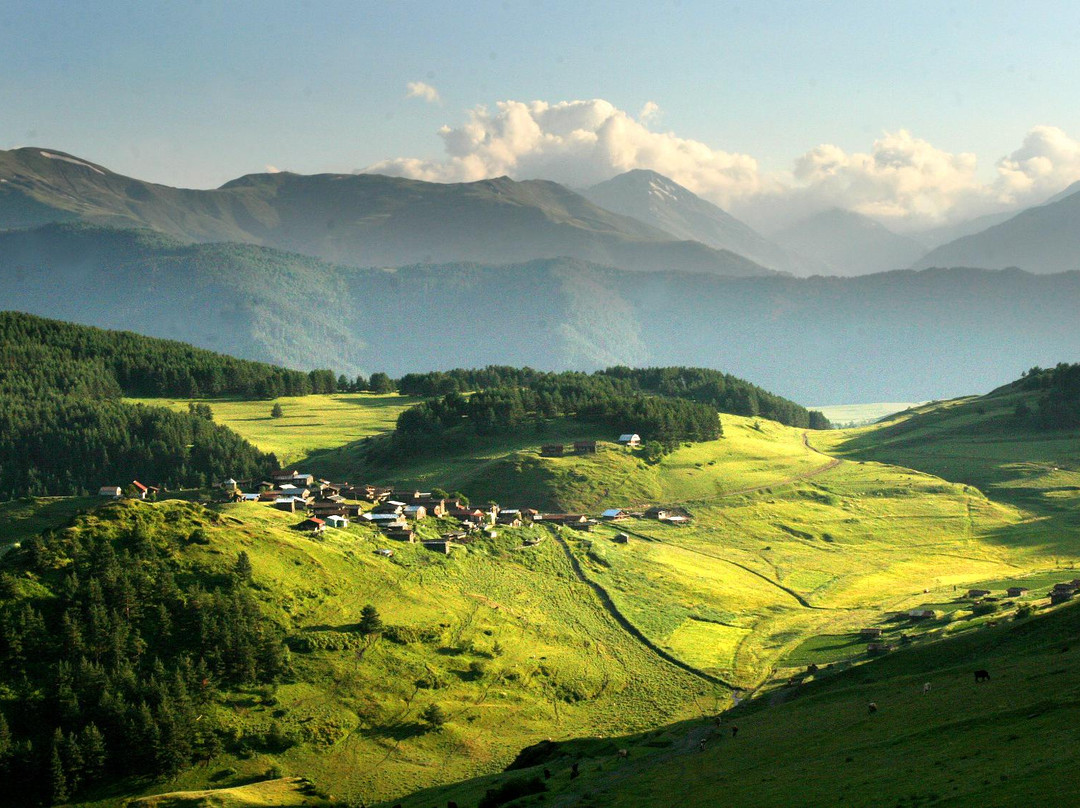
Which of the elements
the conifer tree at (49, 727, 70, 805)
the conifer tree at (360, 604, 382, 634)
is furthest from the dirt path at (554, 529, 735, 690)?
the conifer tree at (49, 727, 70, 805)

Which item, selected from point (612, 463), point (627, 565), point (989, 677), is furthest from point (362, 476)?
point (989, 677)

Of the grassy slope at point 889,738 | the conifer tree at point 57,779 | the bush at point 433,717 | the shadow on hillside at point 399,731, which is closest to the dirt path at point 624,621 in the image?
the grassy slope at point 889,738

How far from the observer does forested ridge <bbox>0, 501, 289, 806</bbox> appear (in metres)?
65.7

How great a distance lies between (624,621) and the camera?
106 metres

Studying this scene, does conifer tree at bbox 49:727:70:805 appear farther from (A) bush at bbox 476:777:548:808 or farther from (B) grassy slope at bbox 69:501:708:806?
(A) bush at bbox 476:777:548:808

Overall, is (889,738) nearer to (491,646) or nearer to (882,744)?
(882,744)

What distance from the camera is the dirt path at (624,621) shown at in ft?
305

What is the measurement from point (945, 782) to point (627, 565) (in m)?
89.5

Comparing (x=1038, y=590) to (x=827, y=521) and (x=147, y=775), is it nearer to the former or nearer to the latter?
(x=827, y=521)

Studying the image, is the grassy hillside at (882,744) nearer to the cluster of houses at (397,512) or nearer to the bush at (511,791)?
the bush at (511,791)

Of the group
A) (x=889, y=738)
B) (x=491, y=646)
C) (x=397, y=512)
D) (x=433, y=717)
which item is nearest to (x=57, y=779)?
(x=433, y=717)

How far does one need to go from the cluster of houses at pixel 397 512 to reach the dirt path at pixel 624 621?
5.59 meters

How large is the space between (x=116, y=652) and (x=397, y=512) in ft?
169

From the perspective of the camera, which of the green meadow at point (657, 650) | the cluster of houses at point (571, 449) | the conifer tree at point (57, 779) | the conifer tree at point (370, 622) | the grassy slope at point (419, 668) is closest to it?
the green meadow at point (657, 650)
